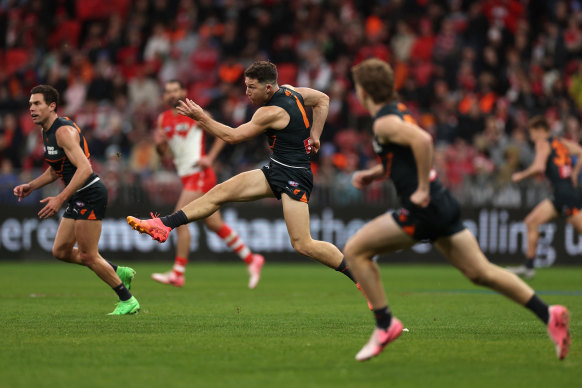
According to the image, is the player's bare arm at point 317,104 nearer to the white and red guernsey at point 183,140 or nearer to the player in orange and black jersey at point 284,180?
the player in orange and black jersey at point 284,180

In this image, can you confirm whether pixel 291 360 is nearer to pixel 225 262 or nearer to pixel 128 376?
pixel 128 376

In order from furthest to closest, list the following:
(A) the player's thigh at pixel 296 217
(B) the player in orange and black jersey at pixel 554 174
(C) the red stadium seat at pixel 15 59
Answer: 1. (C) the red stadium seat at pixel 15 59
2. (B) the player in orange and black jersey at pixel 554 174
3. (A) the player's thigh at pixel 296 217

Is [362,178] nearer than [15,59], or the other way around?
[362,178]

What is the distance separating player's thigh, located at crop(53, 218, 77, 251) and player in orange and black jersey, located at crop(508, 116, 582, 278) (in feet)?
26.5

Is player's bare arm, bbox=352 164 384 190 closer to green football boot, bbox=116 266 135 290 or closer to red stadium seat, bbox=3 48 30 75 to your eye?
green football boot, bbox=116 266 135 290

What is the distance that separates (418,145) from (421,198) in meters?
0.39

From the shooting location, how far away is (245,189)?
9883mm

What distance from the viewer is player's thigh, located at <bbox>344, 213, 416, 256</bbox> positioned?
7039mm

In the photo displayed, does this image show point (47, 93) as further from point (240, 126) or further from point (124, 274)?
point (240, 126)

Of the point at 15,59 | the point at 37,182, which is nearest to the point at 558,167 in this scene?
the point at 37,182

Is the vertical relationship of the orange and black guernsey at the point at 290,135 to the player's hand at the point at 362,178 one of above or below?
above

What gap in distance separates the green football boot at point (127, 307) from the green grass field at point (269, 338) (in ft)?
0.80

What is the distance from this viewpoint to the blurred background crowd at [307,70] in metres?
20.9

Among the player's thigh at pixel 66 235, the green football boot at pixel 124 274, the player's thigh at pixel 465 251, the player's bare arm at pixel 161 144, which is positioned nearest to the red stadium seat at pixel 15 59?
the player's bare arm at pixel 161 144
